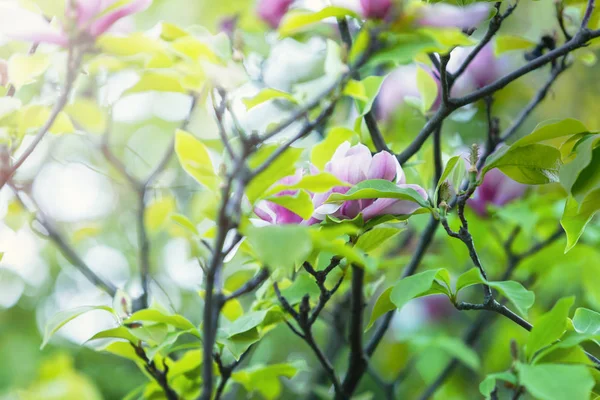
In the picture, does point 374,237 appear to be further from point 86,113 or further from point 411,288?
point 86,113

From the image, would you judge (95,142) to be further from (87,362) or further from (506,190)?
(87,362)

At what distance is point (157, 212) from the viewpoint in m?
0.85

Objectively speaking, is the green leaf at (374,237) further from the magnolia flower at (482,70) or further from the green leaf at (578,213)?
the magnolia flower at (482,70)

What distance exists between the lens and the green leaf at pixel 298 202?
412mm

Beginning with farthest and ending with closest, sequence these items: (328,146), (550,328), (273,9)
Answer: (273,9)
(328,146)
(550,328)

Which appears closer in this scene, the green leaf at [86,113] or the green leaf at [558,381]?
the green leaf at [558,381]

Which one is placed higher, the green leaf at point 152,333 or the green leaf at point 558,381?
the green leaf at point 558,381

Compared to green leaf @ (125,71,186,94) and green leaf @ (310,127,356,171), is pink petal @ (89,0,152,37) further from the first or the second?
green leaf @ (310,127,356,171)

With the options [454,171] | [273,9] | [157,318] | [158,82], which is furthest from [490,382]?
[273,9]

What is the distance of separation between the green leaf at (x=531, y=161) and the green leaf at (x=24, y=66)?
0.35 m

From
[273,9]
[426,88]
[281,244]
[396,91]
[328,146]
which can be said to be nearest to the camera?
[281,244]

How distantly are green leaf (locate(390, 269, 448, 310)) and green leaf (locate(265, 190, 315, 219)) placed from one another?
8 centimetres

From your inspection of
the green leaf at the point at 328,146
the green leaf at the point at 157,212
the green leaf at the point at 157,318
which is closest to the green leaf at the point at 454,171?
the green leaf at the point at 328,146

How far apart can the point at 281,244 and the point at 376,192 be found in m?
0.13
